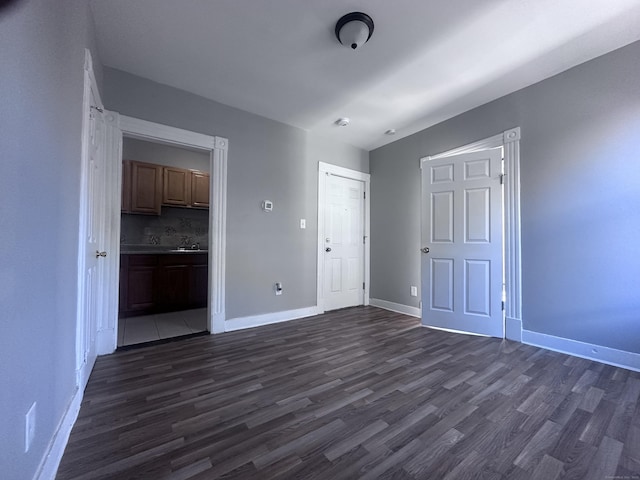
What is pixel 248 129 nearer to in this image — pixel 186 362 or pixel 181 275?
pixel 181 275

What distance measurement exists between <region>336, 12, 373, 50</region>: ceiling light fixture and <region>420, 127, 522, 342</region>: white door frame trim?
191 centimetres

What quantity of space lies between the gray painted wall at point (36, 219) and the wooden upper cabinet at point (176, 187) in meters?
2.80

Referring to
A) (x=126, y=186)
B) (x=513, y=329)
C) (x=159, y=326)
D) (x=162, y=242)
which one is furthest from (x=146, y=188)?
(x=513, y=329)

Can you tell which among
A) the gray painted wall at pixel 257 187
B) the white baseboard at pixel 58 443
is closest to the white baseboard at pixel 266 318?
the gray painted wall at pixel 257 187

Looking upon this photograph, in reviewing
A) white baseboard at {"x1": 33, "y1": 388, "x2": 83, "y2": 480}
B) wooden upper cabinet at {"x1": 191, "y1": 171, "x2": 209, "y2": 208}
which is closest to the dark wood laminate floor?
white baseboard at {"x1": 33, "y1": 388, "x2": 83, "y2": 480}

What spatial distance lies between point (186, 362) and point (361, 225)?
305 cm

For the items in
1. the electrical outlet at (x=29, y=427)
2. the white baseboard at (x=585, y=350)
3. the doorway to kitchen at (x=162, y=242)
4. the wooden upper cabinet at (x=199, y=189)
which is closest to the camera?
→ the electrical outlet at (x=29, y=427)

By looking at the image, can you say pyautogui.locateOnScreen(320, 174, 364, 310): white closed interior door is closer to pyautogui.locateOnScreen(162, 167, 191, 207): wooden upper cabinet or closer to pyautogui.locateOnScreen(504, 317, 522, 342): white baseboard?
pyautogui.locateOnScreen(504, 317, 522, 342): white baseboard

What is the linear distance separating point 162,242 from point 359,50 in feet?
13.5

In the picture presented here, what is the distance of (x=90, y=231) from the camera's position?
1.90m

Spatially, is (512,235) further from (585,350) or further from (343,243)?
(343,243)

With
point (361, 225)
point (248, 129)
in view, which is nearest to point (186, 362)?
point (248, 129)

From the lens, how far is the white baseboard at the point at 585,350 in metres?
2.02

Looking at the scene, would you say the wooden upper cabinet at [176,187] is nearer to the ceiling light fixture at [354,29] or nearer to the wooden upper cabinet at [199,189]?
the wooden upper cabinet at [199,189]
